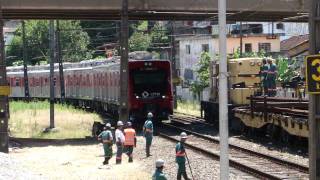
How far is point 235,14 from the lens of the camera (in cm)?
3228

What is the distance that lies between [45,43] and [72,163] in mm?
71693

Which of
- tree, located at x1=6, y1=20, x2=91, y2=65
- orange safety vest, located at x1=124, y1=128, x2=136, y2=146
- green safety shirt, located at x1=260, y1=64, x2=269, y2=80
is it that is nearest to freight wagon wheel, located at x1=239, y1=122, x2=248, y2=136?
green safety shirt, located at x1=260, y1=64, x2=269, y2=80

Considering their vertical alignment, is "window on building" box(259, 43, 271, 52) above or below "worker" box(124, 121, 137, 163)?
above

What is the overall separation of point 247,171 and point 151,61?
1425cm

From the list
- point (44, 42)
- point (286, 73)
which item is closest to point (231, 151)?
point (286, 73)

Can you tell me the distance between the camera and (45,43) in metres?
91.9

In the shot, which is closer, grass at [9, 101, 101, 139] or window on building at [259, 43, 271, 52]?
grass at [9, 101, 101, 139]

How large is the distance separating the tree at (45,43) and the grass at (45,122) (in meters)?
34.6

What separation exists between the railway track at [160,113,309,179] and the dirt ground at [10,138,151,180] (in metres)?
2.71

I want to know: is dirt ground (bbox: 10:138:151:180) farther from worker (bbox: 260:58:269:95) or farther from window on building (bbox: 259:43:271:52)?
window on building (bbox: 259:43:271:52)

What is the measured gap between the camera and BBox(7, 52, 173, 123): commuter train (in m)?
32.1

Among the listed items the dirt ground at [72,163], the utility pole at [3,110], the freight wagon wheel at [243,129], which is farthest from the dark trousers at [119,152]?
the freight wagon wheel at [243,129]

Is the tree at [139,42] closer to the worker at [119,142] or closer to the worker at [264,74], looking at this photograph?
the worker at [264,74]

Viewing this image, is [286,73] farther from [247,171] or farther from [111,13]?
[247,171]
